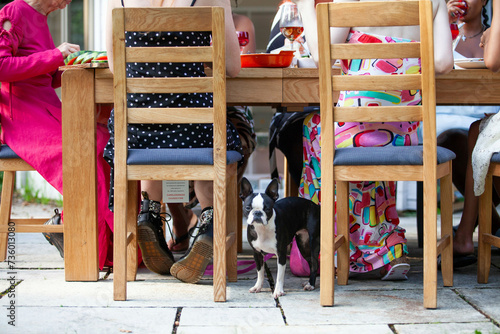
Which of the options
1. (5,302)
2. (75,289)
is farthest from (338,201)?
(5,302)

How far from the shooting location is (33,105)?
3148 millimetres

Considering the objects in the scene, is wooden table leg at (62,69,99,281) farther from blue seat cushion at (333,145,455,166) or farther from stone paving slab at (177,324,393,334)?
blue seat cushion at (333,145,455,166)

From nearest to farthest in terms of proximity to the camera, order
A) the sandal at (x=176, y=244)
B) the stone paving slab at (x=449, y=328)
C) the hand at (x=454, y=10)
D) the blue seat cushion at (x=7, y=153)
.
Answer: the stone paving slab at (x=449, y=328), the blue seat cushion at (x=7, y=153), the hand at (x=454, y=10), the sandal at (x=176, y=244)

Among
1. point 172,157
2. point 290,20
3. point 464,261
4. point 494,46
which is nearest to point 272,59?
point 290,20

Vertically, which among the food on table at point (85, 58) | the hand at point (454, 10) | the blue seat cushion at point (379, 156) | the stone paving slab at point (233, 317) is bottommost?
the stone paving slab at point (233, 317)

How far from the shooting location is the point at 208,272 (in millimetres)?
3047

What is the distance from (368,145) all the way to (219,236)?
29.4 inches

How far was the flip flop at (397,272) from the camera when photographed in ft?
9.36

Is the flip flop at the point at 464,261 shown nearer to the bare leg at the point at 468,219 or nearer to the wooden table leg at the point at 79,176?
the bare leg at the point at 468,219

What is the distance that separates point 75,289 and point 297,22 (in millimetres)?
1661

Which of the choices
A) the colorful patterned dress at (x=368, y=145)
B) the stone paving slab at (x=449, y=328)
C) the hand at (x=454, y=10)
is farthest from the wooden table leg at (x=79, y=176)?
the hand at (x=454, y=10)

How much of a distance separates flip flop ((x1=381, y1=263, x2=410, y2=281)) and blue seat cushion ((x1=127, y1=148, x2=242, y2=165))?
102 centimetres

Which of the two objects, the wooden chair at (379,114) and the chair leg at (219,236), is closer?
the wooden chair at (379,114)

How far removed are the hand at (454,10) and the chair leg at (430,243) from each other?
1511 millimetres
